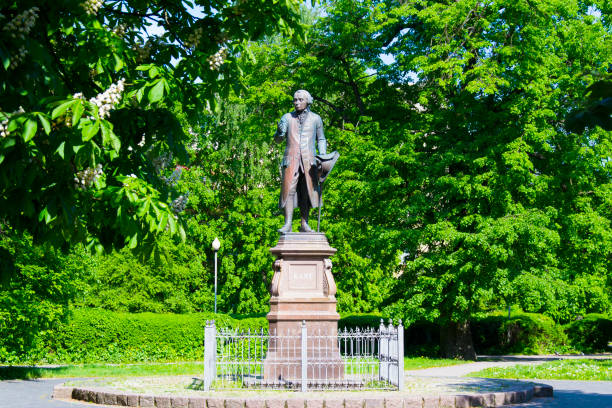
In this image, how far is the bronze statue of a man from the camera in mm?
14242

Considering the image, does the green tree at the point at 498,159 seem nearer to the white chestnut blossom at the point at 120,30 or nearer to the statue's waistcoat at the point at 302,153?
the statue's waistcoat at the point at 302,153

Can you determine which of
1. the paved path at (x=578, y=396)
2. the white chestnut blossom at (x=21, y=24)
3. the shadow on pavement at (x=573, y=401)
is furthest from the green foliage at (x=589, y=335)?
the white chestnut blossom at (x=21, y=24)

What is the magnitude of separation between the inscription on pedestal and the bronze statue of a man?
0.98m

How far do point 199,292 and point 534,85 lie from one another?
62.1ft

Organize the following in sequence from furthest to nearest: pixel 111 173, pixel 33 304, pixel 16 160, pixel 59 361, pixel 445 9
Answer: pixel 59 361
pixel 445 9
pixel 33 304
pixel 111 173
pixel 16 160

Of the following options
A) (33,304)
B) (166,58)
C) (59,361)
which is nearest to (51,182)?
(166,58)

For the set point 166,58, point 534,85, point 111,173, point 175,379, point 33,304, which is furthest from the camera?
point 534,85

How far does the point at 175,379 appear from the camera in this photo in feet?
50.5

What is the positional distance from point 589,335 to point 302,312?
69.1 feet

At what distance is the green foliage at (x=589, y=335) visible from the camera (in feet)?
99.0

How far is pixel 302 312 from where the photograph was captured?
13.1 meters

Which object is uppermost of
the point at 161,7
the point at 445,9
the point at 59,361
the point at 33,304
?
the point at 445,9

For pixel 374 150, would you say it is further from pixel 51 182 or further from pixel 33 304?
pixel 51 182

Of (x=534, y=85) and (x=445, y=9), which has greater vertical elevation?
(x=445, y=9)
